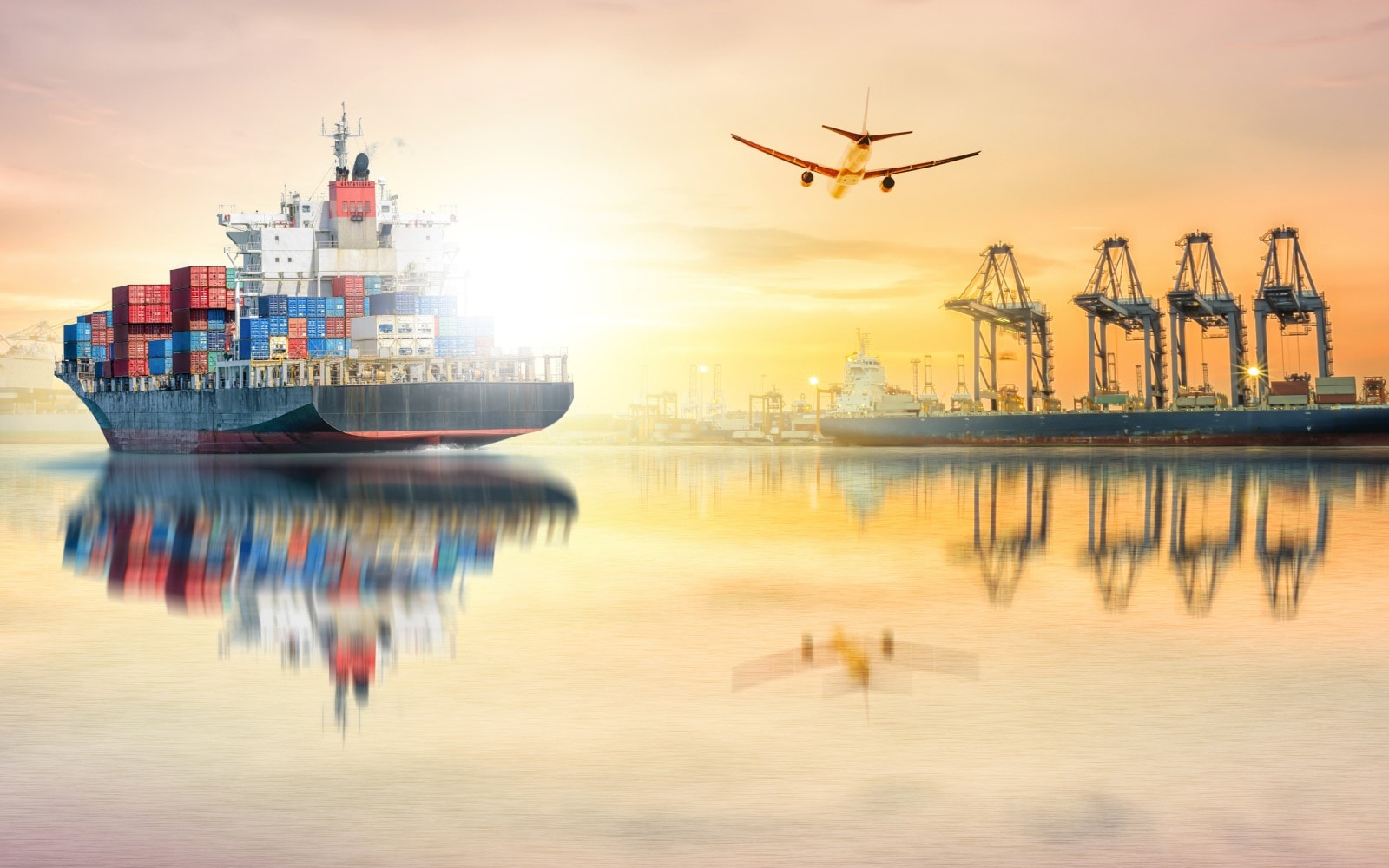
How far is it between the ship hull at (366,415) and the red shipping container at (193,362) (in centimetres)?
150

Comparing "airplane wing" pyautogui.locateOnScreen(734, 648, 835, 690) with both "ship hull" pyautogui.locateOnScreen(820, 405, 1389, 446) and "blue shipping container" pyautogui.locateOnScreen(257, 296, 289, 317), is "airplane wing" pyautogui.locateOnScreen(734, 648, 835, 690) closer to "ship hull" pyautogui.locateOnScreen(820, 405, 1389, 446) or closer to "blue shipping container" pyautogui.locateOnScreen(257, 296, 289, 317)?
"blue shipping container" pyautogui.locateOnScreen(257, 296, 289, 317)

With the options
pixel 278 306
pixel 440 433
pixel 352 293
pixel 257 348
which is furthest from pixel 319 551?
pixel 352 293

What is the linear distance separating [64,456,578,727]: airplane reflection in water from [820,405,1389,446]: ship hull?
6980 centimetres

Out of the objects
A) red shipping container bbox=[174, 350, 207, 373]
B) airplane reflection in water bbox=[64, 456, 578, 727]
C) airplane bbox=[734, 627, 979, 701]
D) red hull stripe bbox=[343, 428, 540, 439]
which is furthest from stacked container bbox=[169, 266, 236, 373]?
airplane bbox=[734, 627, 979, 701]

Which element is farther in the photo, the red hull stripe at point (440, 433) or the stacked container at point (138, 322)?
the stacked container at point (138, 322)

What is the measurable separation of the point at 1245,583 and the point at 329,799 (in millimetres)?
14917

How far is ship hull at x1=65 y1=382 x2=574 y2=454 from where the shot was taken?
244 feet

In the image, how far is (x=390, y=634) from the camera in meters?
13.5

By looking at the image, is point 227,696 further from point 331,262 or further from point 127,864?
point 331,262

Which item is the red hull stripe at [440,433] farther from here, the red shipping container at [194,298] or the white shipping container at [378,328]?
the red shipping container at [194,298]

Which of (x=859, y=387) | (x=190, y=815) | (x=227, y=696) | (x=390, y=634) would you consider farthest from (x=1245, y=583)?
(x=859, y=387)

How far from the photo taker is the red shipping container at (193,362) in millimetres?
82938

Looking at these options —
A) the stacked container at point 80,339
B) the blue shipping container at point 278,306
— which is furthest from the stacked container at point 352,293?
the stacked container at point 80,339

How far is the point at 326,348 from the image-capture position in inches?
3046
